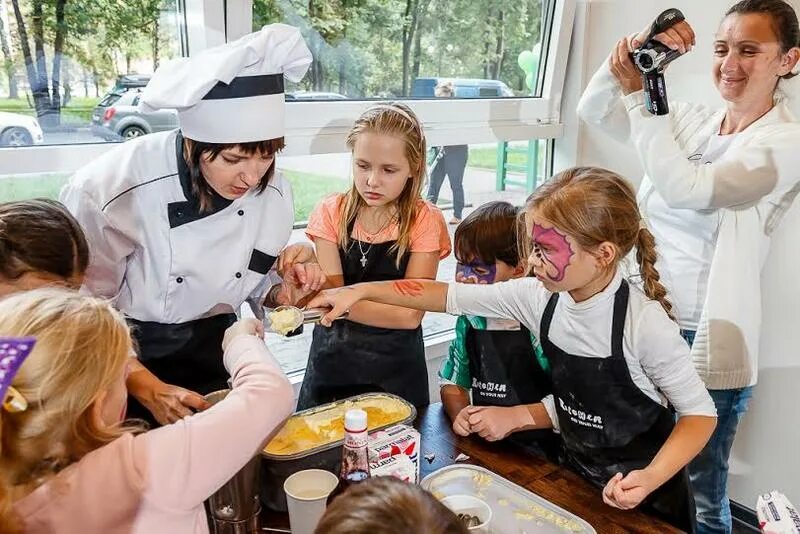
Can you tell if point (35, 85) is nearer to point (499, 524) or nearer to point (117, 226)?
point (117, 226)

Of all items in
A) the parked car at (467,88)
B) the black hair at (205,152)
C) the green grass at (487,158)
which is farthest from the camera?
the green grass at (487,158)

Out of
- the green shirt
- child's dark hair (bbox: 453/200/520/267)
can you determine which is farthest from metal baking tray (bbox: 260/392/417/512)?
child's dark hair (bbox: 453/200/520/267)

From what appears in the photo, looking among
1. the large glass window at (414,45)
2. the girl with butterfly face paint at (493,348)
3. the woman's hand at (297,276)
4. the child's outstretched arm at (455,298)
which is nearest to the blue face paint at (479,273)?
the girl with butterfly face paint at (493,348)

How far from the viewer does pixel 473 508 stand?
976 millimetres

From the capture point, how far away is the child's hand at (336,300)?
1413mm

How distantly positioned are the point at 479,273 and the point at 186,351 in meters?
0.72

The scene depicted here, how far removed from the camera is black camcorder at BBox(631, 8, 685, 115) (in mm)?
1596

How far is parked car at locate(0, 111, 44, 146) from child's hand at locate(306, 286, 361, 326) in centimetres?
85

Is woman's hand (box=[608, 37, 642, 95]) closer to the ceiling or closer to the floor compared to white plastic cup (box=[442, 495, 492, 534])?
closer to the ceiling

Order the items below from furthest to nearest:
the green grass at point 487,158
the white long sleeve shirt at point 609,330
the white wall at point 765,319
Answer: the green grass at point 487,158 → the white wall at point 765,319 → the white long sleeve shirt at point 609,330

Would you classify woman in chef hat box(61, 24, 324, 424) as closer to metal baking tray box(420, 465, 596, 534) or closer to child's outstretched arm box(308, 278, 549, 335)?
child's outstretched arm box(308, 278, 549, 335)

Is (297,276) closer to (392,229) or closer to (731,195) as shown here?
(392,229)

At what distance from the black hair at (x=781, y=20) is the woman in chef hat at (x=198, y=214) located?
1.15m

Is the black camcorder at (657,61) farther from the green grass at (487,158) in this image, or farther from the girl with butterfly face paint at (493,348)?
the green grass at (487,158)
